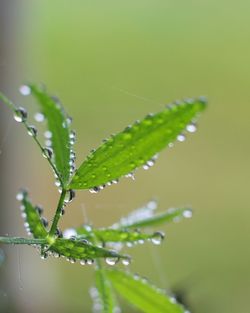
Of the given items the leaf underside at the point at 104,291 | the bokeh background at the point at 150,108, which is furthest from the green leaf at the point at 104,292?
the bokeh background at the point at 150,108

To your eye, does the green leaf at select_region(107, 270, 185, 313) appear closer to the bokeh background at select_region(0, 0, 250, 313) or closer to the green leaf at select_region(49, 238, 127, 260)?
the green leaf at select_region(49, 238, 127, 260)

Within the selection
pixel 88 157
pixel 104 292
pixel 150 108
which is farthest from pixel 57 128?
pixel 150 108

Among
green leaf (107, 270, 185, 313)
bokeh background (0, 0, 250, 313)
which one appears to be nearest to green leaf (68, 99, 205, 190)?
green leaf (107, 270, 185, 313)

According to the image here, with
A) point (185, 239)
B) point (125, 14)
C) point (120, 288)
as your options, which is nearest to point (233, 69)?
point (125, 14)

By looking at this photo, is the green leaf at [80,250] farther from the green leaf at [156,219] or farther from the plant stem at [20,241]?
the green leaf at [156,219]

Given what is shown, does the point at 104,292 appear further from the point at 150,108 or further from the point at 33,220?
the point at 150,108

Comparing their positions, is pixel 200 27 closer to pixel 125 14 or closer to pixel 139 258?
pixel 125 14
